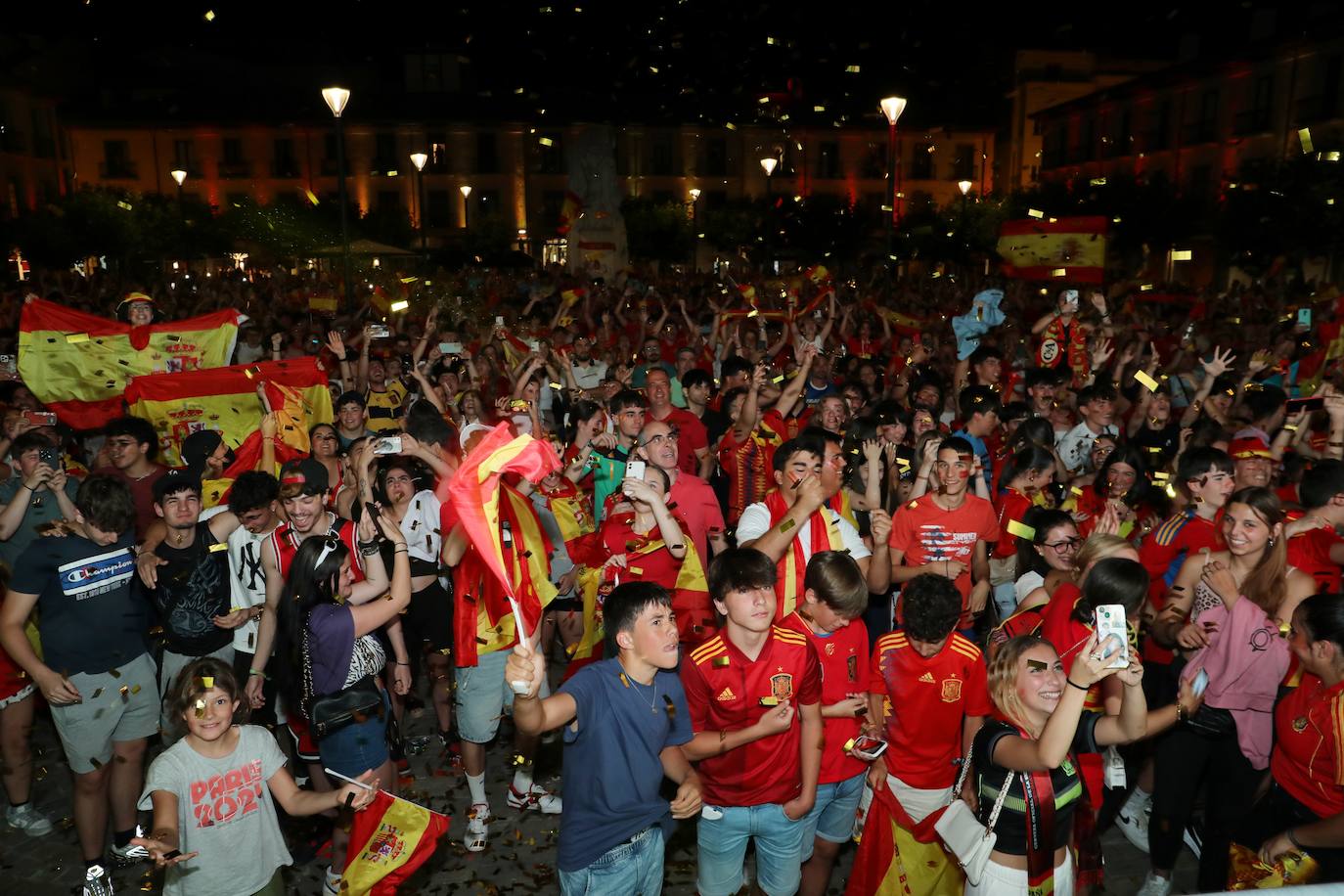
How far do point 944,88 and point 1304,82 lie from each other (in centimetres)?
3167

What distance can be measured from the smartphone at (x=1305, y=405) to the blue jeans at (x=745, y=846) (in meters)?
5.13

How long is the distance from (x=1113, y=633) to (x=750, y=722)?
57.2 inches

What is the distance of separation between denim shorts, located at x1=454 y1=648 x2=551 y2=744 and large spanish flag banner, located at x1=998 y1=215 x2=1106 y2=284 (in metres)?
14.1

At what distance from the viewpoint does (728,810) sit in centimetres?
400

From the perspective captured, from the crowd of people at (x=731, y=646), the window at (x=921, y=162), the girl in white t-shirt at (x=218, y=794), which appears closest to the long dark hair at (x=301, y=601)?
the crowd of people at (x=731, y=646)

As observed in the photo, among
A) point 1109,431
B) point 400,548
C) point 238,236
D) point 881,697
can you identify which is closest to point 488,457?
point 400,548

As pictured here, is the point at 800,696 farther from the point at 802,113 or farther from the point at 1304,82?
the point at 802,113

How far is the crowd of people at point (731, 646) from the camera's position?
3568 mm

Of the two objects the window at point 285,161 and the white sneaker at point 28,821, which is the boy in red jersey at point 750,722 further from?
the window at point 285,161

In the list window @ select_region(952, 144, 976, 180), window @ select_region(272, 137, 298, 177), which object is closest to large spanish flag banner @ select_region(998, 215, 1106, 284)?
window @ select_region(952, 144, 976, 180)

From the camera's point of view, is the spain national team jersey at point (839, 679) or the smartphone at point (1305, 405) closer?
the spain national team jersey at point (839, 679)

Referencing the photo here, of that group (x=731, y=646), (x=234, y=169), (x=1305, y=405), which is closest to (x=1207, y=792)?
(x=731, y=646)

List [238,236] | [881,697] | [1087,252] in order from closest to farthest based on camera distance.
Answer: [881,697]
[1087,252]
[238,236]

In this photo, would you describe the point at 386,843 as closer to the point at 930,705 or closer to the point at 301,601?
the point at 301,601
